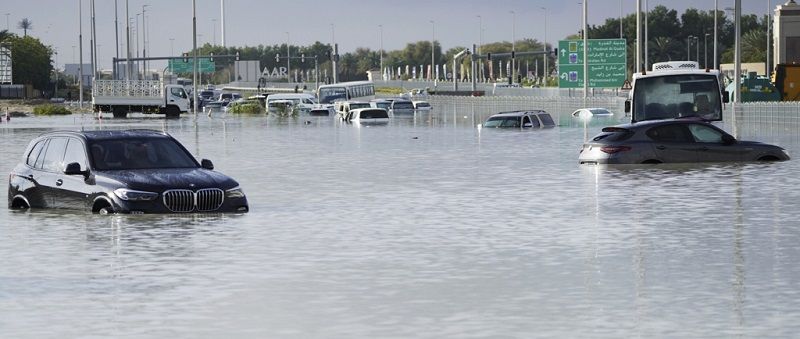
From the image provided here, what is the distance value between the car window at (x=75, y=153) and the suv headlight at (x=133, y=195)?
3.22ft

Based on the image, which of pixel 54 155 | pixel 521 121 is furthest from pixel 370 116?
pixel 54 155

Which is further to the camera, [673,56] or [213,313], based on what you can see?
[673,56]

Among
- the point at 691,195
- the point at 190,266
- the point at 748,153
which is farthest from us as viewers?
the point at 748,153

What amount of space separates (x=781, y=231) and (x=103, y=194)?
898 centimetres

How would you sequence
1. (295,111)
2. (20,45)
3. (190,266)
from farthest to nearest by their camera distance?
(20,45) < (295,111) < (190,266)

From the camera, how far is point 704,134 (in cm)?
3572

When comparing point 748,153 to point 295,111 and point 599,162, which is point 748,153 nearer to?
point 599,162

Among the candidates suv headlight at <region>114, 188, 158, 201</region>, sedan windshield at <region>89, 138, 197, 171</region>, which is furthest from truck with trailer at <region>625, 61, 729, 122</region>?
suv headlight at <region>114, 188, 158, 201</region>

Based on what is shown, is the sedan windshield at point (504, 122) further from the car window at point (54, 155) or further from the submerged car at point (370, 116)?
the car window at point (54, 155)

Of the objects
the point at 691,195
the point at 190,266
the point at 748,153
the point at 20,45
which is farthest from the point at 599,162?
the point at 20,45

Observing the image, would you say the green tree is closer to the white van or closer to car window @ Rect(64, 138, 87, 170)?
the white van

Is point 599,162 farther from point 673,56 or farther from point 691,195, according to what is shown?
point 673,56

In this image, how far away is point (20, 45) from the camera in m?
182

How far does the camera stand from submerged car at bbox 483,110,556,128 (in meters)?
68.2
